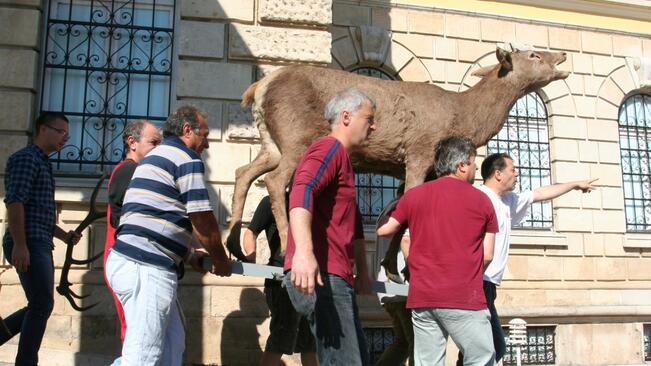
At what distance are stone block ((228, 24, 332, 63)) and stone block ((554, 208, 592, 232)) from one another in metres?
5.75

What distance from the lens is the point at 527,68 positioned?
4.99 meters

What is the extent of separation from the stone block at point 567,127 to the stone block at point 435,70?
86.8 inches

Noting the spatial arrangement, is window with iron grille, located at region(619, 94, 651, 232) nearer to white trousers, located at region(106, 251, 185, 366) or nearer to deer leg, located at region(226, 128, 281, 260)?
deer leg, located at region(226, 128, 281, 260)

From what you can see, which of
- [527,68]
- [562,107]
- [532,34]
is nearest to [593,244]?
[562,107]

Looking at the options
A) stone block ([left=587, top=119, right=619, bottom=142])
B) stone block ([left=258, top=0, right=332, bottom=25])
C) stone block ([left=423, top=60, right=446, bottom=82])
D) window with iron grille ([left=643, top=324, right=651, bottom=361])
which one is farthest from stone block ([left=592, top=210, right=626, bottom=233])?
stone block ([left=258, top=0, right=332, bottom=25])

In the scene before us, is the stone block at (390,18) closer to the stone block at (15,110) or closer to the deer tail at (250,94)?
the stone block at (15,110)

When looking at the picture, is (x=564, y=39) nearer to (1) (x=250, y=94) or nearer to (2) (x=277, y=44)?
(2) (x=277, y=44)

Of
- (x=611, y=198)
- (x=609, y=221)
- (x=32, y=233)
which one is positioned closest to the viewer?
(x=32, y=233)

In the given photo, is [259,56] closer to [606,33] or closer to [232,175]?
[232,175]

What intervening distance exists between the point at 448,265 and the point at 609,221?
8.60m

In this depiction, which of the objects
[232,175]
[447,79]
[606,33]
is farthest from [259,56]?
[606,33]

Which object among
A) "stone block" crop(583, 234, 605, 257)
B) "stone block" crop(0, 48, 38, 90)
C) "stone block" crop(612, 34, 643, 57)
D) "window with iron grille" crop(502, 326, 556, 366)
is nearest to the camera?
"stone block" crop(0, 48, 38, 90)

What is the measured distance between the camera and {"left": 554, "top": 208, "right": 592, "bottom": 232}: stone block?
1071cm

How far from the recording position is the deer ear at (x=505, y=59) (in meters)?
4.94
